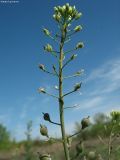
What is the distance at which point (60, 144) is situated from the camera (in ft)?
78.9

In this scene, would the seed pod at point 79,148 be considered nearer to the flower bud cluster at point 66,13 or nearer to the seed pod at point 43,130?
the seed pod at point 43,130

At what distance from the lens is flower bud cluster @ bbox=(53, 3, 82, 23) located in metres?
7.14

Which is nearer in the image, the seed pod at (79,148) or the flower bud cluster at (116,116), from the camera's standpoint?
the seed pod at (79,148)

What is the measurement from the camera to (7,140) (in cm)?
3184

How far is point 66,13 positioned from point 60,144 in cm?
1732

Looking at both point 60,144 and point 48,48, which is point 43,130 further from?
point 60,144

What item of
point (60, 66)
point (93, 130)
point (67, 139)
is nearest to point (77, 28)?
point (60, 66)

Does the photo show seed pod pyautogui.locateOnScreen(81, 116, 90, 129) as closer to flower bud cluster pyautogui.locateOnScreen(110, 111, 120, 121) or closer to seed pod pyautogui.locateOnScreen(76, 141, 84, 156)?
seed pod pyautogui.locateOnScreen(76, 141, 84, 156)

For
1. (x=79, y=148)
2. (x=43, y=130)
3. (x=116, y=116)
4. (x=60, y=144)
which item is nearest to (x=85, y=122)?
(x=79, y=148)

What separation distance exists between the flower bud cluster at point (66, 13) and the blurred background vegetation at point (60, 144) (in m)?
1.51

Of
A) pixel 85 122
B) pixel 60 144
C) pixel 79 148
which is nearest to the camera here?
pixel 79 148

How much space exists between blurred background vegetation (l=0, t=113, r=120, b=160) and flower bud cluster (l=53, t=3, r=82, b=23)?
151cm

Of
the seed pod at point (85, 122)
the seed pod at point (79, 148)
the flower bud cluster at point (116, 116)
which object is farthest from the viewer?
the flower bud cluster at point (116, 116)

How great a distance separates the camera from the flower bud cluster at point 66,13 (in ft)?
23.4
